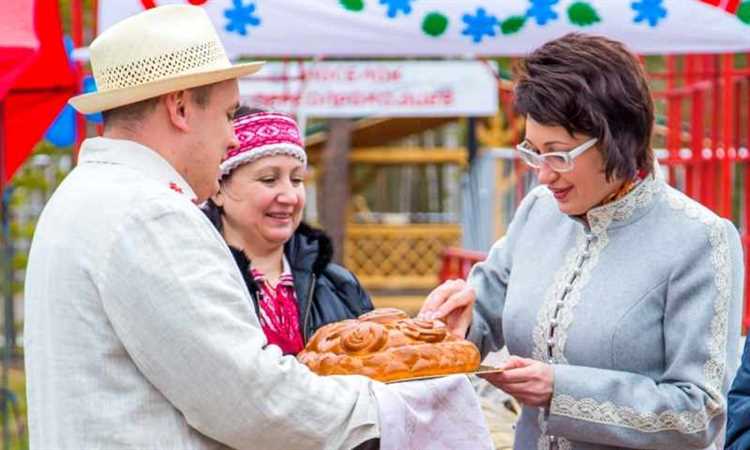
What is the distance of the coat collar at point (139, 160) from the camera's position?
2504mm

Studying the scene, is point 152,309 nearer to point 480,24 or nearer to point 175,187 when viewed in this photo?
point 175,187

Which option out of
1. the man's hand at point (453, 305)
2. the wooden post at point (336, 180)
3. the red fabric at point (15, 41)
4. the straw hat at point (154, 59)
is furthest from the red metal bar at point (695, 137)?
the wooden post at point (336, 180)

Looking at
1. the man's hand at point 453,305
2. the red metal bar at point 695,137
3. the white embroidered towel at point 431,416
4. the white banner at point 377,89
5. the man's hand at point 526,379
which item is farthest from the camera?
the white banner at point 377,89

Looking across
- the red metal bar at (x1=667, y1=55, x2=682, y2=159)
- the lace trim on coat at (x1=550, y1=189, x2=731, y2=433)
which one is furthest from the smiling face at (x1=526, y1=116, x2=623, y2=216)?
the red metal bar at (x1=667, y1=55, x2=682, y2=159)

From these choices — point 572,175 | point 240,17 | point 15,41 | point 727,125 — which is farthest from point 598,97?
point 727,125

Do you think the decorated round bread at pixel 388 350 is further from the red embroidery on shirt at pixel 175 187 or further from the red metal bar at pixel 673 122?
the red metal bar at pixel 673 122

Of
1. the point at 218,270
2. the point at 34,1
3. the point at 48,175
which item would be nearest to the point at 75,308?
the point at 218,270

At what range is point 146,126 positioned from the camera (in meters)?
2.54

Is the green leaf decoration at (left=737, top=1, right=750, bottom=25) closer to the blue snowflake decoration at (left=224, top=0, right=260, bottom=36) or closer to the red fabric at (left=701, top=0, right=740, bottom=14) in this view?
the red fabric at (left=701, top=0, right=740, bottom=14)

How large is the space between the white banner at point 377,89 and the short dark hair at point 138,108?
410 inches

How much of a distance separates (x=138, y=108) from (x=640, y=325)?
3.96ft

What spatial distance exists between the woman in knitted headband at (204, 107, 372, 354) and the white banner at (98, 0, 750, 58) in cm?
157

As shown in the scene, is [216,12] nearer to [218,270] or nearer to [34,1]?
[34,1]

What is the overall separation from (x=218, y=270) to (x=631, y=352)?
42.4 inches
